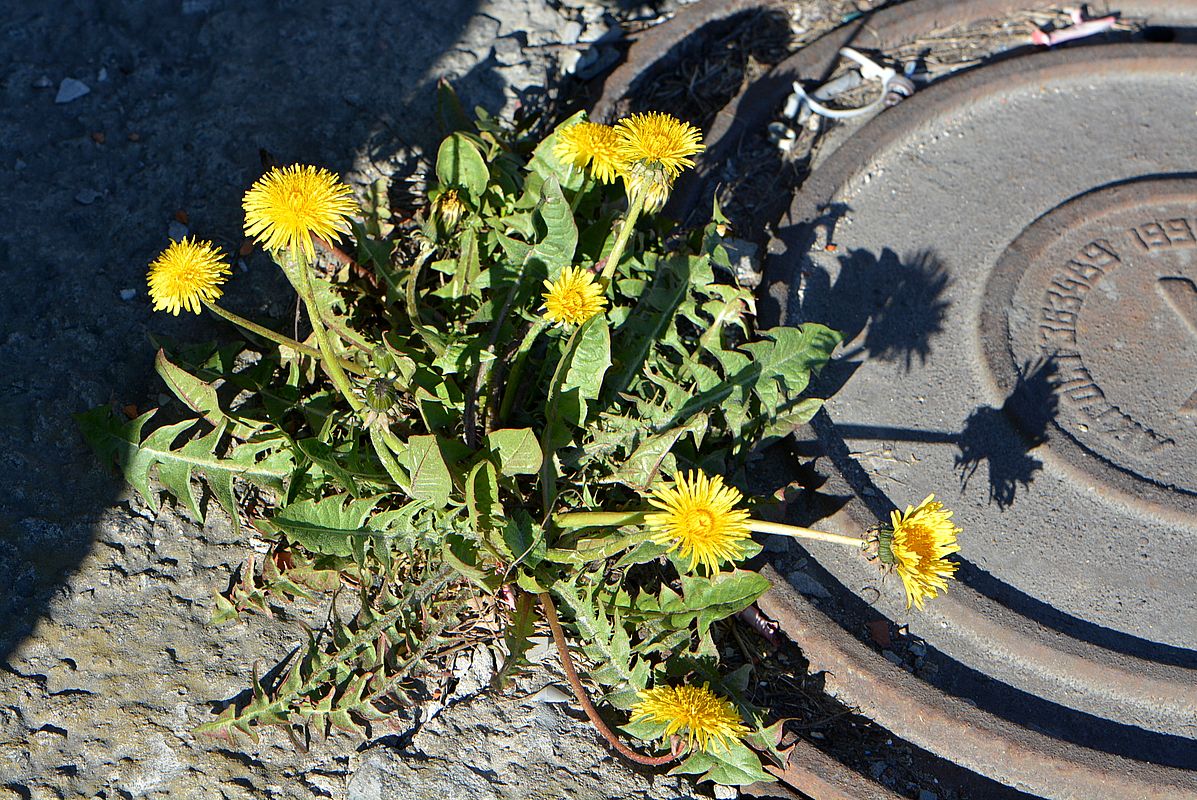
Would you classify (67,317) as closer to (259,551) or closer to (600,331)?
(259,551)

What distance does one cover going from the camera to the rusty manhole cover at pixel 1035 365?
2.13m

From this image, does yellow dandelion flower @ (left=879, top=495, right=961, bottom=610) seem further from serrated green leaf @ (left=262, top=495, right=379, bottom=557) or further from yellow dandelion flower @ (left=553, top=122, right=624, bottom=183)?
serrated green leaf @ (left=262, top=495, right=379, bottom=557)

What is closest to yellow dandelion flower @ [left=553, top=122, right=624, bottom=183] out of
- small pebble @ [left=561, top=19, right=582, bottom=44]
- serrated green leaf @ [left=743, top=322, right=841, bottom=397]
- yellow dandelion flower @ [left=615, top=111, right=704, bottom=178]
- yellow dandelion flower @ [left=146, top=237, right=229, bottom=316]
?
yellow dandelion flower @ [left=615, top=111, right=704, bottom=178]

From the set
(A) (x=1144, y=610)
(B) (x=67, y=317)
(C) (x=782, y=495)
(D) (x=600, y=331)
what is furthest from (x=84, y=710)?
(A) (x=1144, y=610)

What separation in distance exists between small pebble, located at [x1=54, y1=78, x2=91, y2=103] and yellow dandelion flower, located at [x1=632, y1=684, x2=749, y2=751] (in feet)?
7.34

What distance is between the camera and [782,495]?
2.19m

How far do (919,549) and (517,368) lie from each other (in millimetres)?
942

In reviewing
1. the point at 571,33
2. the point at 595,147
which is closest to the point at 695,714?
the point at 595,147

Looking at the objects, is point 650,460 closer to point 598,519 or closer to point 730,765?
point 598,519

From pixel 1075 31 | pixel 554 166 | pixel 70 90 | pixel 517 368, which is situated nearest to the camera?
pixel 517 368

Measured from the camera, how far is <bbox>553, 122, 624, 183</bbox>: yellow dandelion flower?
2070 mm

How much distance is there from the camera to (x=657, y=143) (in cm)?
198

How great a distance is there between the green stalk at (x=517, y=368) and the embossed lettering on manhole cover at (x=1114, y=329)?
118 centimetres

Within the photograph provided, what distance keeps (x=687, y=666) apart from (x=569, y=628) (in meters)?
0.28
